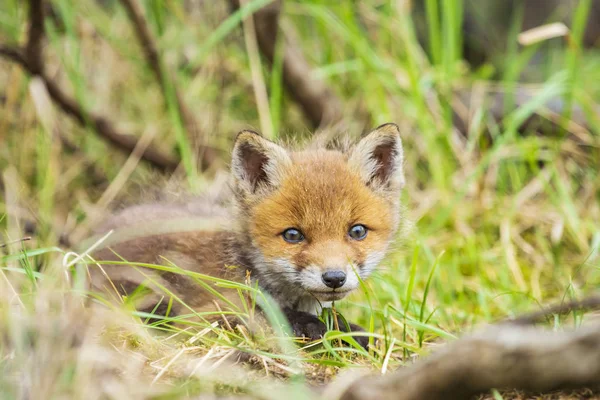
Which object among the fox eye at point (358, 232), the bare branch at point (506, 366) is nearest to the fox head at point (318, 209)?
the fox eye at point (358, 232)

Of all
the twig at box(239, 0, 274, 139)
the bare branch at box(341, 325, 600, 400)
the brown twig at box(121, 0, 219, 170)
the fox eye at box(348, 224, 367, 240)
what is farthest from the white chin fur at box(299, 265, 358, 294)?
the brown twig at box(121, 0, 219, 170)

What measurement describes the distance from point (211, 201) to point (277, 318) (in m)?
1.52

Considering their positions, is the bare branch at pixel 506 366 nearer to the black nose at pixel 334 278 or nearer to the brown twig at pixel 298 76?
the black nose at pixel 334 278

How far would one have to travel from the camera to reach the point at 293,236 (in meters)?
3.33

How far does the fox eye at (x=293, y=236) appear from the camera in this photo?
332cm

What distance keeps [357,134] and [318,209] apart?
9.24ft

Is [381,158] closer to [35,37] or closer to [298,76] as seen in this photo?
[298,76]

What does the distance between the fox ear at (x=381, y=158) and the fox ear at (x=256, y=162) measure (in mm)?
399

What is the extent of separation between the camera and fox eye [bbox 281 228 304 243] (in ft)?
10.9

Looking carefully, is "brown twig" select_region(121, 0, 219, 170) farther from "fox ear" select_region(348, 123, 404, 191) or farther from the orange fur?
"fox ear" select_region(348, 123, 404, 191)

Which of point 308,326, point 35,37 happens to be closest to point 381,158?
point 308,326

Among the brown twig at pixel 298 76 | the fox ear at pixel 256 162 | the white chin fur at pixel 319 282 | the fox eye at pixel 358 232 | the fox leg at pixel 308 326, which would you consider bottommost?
the fox leg at pixel 308 326

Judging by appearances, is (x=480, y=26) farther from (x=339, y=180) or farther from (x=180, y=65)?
(x=339, y=180)

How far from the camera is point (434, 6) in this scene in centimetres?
579
